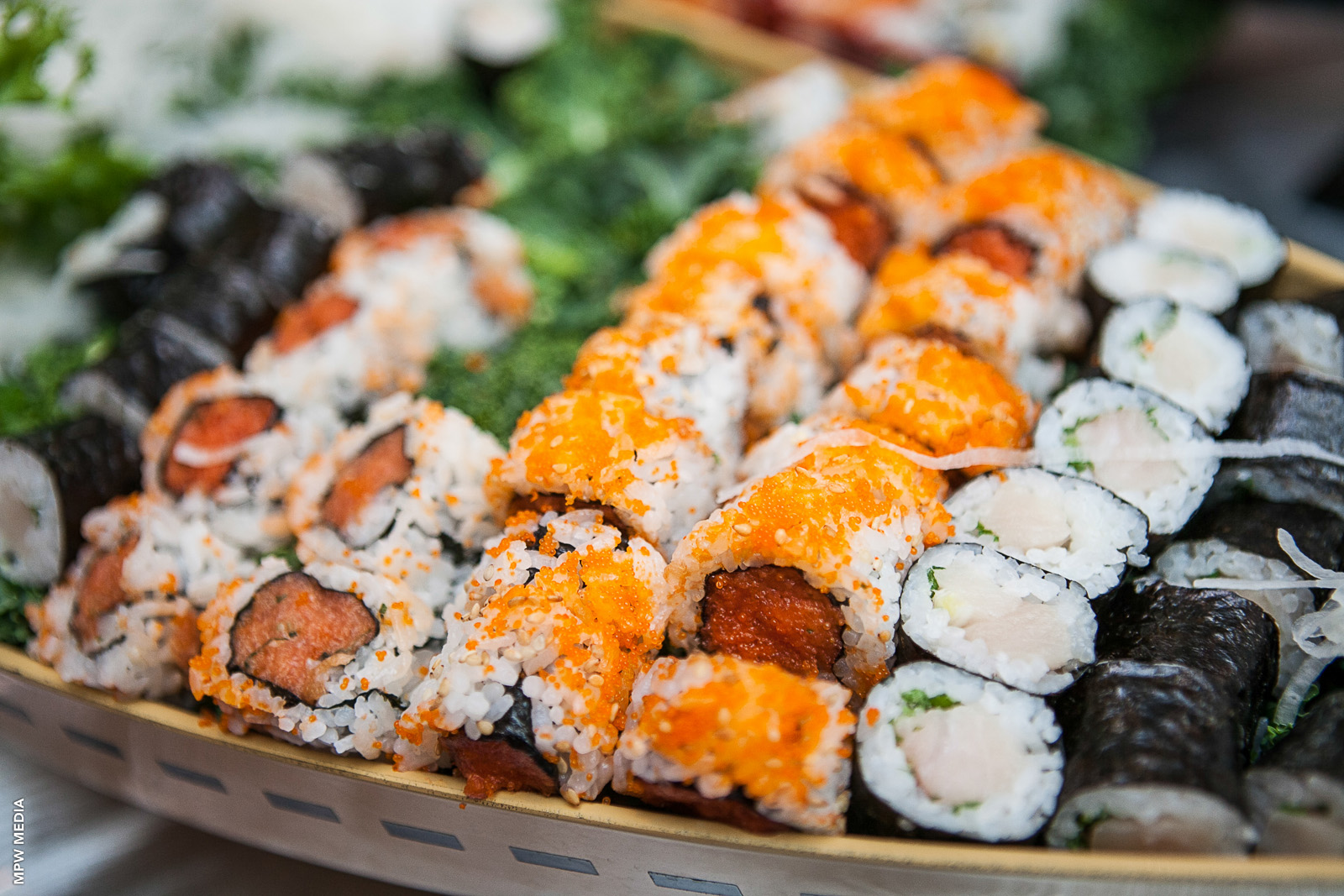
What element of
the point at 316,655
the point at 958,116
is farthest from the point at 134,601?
the point at 958,116

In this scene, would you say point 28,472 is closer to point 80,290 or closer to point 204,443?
point 204,443

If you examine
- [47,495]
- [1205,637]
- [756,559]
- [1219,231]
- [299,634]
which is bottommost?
[1205,637]

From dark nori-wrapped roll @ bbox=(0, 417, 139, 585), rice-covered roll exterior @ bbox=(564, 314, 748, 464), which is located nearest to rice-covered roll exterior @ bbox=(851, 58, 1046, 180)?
rice-covered roll exterior @ bbox=(564, 314, 748, 464)

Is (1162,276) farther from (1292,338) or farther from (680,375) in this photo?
(680,375)

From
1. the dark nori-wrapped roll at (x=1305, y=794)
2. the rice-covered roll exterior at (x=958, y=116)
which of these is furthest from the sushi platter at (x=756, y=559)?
the rice-covered roll exterior at (x=958, y=116)

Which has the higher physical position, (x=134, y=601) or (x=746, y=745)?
(x=134, y=601)

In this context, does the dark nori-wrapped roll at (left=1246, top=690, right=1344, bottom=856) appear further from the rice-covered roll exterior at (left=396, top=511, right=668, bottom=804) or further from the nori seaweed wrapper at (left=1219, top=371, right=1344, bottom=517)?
the rice-covered roll exterior at (left=396, top=511, right=668, bottom=804)

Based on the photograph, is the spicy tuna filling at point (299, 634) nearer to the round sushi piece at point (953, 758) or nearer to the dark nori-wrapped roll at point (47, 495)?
the dark nori-wrapped roll at point (47, 495)
